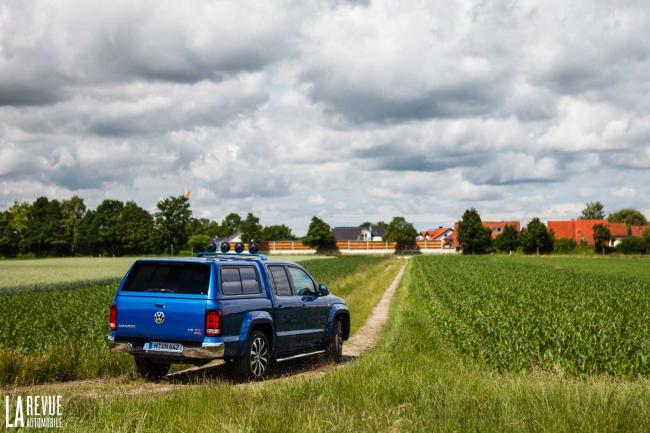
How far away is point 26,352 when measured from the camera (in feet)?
42.5

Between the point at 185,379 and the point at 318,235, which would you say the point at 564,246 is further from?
the point at 185,379

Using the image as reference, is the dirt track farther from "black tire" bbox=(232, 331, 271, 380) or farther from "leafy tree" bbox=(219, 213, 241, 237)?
"leafy tree" bbox=(219, 213, 241, 237)

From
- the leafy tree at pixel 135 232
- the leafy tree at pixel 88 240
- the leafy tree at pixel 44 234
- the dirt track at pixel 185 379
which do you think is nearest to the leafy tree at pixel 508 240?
the leafy tree at pixel 135 232

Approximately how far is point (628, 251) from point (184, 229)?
7963cm

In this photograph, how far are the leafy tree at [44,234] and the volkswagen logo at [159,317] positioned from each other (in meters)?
120

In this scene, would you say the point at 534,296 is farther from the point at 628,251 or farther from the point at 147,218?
the point at 147,218

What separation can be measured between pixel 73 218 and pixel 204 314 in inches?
5297

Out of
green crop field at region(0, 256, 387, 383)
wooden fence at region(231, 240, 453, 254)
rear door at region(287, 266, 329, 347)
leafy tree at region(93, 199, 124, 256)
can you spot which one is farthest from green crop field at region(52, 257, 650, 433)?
wooden fence at region(231, 240, 453, 254)

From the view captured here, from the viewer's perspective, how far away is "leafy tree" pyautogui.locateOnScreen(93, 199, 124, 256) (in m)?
127

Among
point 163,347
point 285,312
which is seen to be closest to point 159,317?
point 163,347

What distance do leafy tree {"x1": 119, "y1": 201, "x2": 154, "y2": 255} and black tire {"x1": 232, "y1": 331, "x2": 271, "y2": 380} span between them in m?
119

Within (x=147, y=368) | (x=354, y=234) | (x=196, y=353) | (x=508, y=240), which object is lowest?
(x=147, y=368)

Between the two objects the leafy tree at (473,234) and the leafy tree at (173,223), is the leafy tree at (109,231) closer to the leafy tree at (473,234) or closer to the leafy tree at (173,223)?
the leafy tree at (173,223)

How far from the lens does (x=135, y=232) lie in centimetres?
12638
